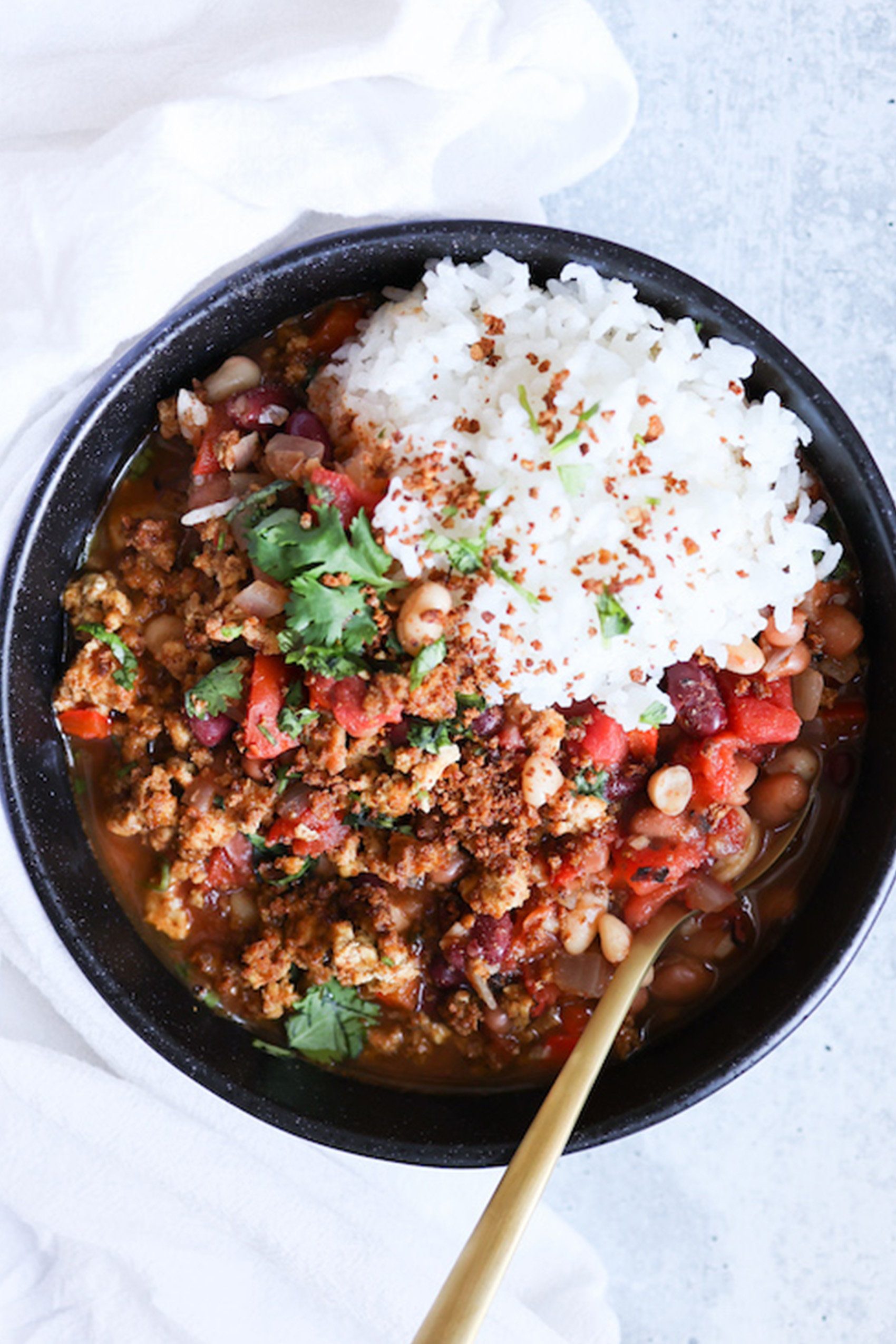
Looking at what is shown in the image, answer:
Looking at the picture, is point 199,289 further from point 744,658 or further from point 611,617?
point 744,658

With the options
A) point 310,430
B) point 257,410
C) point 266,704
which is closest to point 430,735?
point 266,704

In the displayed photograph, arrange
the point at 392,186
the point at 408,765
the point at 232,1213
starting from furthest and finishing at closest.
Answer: the point at 232,1213, the point at 392,186, the point at 408,765

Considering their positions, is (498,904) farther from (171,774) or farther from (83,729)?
(83,729)

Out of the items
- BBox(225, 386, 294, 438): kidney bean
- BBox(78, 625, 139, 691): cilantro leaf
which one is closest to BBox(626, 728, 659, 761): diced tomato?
BBox(225, 386, 294, 438): kidney bean

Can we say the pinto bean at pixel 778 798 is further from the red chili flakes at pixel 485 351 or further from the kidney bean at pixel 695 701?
the red chili flakes at pixel 485 351

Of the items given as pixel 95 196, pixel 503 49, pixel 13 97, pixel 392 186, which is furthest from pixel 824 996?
pixel 13 97

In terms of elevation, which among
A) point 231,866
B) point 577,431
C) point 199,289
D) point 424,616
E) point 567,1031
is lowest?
point 567,1031
